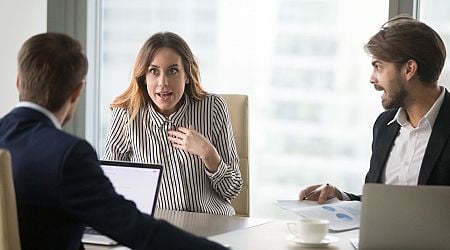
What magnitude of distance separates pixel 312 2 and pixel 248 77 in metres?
0.48

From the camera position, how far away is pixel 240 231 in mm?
2619

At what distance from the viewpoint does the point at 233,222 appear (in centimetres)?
278

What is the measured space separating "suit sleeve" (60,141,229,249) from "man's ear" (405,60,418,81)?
140 centimetres

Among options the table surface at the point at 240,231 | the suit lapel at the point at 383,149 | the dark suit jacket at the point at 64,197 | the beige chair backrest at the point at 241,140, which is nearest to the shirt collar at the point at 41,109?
the dark suit jacket at the point at 64,197

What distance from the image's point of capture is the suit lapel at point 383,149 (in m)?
2.96

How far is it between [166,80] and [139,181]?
2.09 feet

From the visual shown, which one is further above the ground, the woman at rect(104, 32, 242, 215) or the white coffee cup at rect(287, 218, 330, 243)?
the woman at rect(104, 32, 242, 215)

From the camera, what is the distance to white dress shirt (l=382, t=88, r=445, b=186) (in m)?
2.85

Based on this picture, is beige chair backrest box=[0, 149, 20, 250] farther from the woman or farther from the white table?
the woman

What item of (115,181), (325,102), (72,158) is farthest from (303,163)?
(72,158)

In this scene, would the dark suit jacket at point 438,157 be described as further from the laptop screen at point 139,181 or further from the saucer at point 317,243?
the laptop screen at point 139,181

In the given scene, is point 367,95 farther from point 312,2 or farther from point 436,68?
point 436,68

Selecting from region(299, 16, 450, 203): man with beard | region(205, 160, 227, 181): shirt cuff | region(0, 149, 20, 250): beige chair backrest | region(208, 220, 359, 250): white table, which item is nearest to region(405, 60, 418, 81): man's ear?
region(299, 16, 450, 203): man with beard

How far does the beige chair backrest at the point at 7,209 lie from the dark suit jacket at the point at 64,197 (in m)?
0.02
